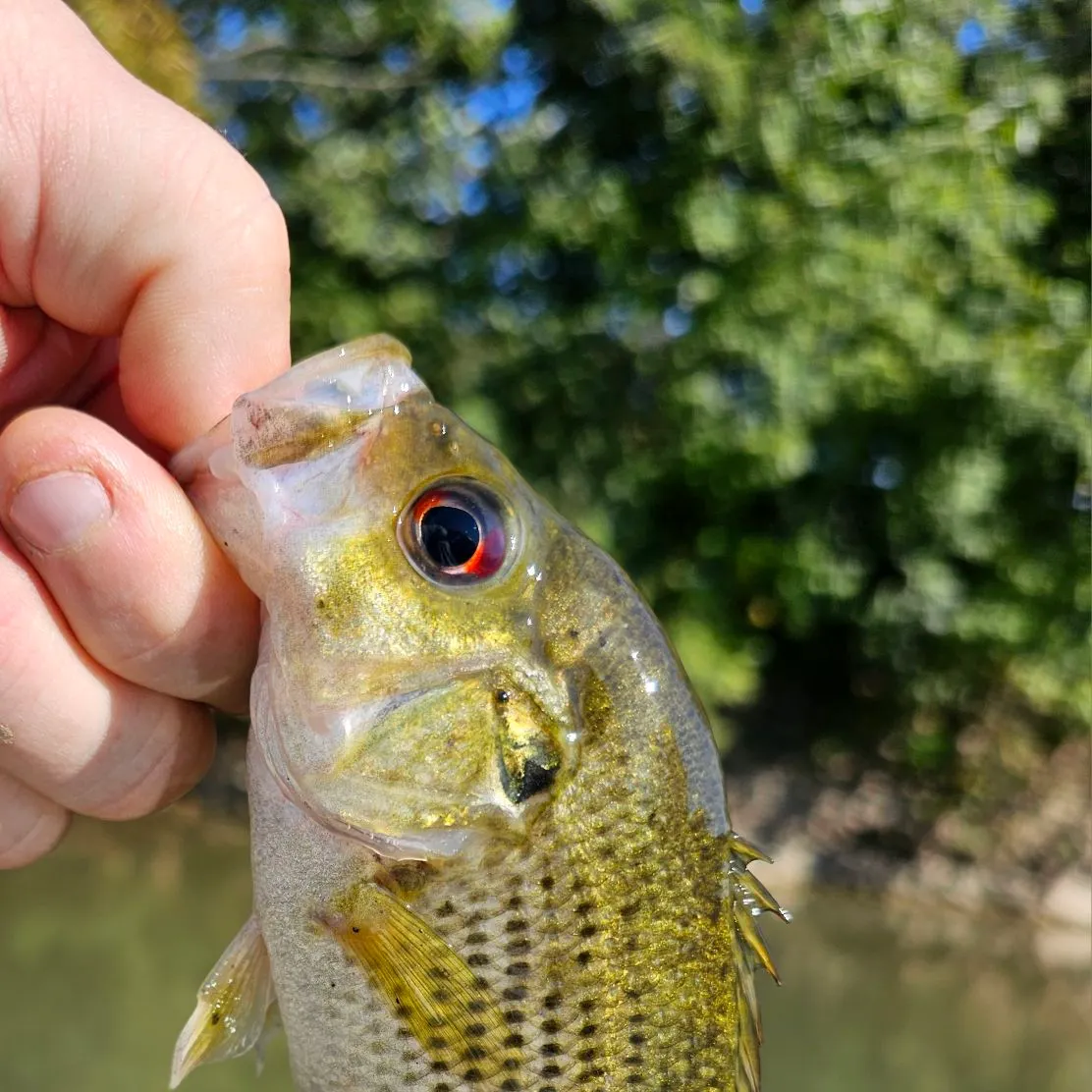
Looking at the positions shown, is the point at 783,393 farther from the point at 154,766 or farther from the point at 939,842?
the point at 154,766

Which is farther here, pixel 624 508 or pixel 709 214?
pixel 624 508

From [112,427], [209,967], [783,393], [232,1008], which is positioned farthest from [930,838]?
[112,427]

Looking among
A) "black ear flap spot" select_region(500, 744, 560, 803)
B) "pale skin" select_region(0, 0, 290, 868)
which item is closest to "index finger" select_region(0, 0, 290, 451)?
"pale skin" select_region(0, 0, 290, 868)

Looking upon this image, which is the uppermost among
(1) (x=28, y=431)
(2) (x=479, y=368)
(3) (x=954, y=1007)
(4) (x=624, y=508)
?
(1) (x=28, y=431)

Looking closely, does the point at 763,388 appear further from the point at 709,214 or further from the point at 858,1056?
the point at 858,1056

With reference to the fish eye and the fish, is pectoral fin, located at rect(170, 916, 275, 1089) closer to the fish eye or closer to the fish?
the fish

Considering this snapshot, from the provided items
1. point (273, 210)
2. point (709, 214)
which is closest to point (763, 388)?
point (709, 214)
